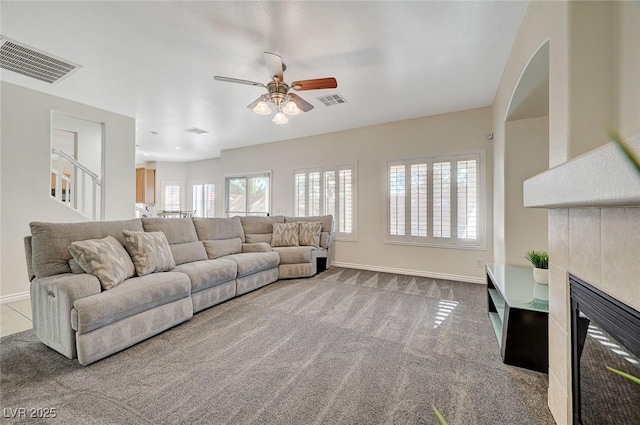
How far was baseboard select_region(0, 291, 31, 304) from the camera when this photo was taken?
3270 mm

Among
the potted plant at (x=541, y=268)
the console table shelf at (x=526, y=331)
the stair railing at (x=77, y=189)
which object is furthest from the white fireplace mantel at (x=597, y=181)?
the stair railing at (x=77, y=189)

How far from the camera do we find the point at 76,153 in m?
5.21

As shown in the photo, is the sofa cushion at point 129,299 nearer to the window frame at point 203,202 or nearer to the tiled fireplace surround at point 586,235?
the tiled fireplace surround at point 586,235

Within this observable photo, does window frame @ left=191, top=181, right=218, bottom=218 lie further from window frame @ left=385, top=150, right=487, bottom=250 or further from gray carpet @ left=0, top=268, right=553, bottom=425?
gray carpet @ left=0, top=268, right=553, bottom=425

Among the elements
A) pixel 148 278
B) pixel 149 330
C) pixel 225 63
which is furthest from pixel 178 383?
pixel 225 63

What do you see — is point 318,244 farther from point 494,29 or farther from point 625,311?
point 625,311

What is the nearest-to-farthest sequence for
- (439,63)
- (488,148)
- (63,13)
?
(63,13) → (439,63) → (488,148)

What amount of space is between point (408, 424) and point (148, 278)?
2.35 metres

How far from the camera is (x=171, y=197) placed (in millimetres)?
8961

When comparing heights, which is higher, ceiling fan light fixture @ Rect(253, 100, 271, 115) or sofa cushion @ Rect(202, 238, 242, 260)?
ceiling fan light fixture @ Rect(253, 100, 271, 115)

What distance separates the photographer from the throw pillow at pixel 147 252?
2592 mm

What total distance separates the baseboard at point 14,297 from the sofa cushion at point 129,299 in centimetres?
237

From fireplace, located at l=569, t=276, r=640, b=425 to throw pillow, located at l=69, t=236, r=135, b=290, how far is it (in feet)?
9.94

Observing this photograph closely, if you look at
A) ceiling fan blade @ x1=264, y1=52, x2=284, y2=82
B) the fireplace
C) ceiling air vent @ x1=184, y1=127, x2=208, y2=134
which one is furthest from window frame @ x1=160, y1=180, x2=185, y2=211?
the fireplace
